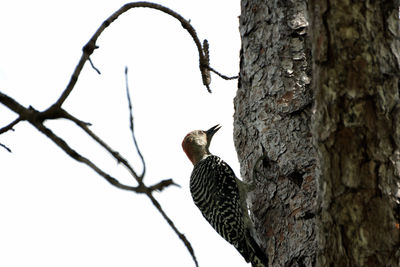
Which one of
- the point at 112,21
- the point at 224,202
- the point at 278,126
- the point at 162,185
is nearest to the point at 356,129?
the point at 162,185

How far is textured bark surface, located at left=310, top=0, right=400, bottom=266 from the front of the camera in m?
2.98

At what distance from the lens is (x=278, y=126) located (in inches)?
193

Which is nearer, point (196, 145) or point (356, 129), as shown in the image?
point (356, 129)

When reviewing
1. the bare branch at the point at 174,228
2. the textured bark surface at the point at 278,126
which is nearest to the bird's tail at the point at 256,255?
the textured bark surface at the point at 278,126

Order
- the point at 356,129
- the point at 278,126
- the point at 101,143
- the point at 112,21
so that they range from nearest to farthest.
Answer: the point at 101,143 < the point at 356,129 < the point at 112,21 < the point at 278,126

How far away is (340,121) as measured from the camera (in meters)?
3.01

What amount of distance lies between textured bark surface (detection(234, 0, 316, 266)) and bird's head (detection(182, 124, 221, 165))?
211 centimetres

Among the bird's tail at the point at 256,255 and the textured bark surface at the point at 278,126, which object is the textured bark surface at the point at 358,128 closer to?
the textured bark surface at the point at 278,126

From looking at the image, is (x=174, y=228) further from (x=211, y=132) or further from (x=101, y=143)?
(x=211, y=132)

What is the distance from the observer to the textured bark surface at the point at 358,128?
2984mm

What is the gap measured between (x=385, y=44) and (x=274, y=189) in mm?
2010

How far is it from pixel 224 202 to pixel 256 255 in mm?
1060

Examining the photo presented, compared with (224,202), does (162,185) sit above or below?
below

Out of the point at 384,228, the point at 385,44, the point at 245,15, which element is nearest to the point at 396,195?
the point at 384,228
